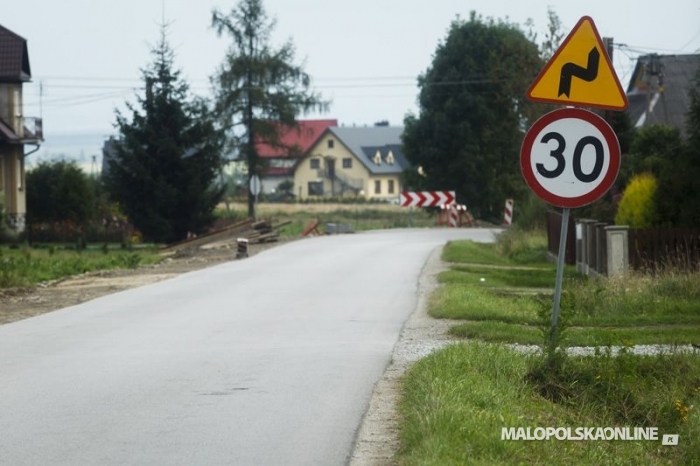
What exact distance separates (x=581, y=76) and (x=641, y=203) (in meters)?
14.5

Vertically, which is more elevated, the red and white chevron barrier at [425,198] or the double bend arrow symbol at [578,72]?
the double bend arrow symbol at [578,72]

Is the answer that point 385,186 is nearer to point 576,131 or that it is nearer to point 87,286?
point 87,286

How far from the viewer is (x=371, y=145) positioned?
133 m

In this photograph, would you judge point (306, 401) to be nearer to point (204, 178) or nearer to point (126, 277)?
point (126, 277)

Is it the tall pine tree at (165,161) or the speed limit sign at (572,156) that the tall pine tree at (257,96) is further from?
the speed limit sign at (572,156)

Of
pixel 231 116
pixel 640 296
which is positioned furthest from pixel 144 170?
pixel 640 296

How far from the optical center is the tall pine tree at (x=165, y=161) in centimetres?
5312

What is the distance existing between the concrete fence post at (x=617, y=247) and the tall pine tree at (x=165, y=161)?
1262 inches

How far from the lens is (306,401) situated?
34.9 feet

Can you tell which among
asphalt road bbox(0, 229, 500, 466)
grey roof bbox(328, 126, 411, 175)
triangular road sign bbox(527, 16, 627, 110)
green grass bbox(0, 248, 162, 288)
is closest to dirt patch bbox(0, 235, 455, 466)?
asphalt road bbox(0, 229, 500, 466)

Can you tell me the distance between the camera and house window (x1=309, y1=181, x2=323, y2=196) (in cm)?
13060

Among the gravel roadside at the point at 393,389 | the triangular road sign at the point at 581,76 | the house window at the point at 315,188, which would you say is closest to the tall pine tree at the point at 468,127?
the gravel roadside at the point at 393,389

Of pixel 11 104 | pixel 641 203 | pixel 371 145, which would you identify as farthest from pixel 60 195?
pixel 371 145

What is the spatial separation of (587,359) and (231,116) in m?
62.9
